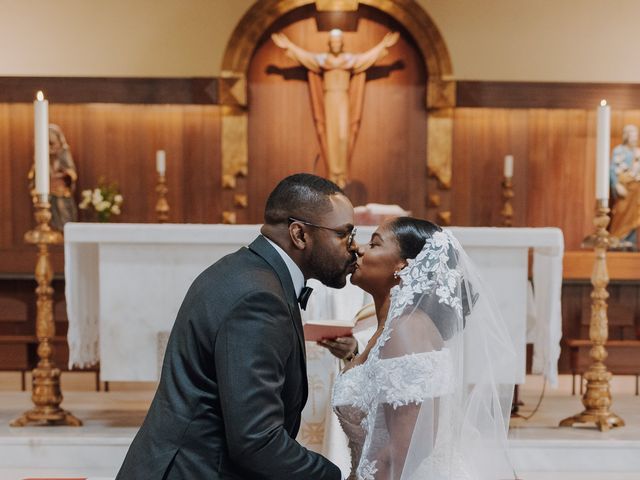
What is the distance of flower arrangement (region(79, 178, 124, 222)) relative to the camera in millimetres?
8250

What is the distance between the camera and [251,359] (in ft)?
6.88

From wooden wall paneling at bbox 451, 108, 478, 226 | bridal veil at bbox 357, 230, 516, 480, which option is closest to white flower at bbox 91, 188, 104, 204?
wooden wall paneling at bbox 451, 108, 478, 226

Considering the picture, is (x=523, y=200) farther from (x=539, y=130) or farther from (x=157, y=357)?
(x=157, y=357)

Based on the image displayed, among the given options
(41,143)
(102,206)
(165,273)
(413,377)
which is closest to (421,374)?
(413,377)

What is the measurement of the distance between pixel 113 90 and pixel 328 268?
6661 millimetres

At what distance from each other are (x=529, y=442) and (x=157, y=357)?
220cm

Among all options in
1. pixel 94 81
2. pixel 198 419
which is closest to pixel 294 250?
pixel 198 419

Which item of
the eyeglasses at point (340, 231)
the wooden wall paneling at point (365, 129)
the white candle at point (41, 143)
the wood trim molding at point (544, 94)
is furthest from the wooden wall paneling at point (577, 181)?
the eyeglasses at point (340, 231)

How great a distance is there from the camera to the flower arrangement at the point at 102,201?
8.25 metres

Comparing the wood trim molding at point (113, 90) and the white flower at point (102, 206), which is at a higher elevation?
the wood trim molding at point (113, 90)

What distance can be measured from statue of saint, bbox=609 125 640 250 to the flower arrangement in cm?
482

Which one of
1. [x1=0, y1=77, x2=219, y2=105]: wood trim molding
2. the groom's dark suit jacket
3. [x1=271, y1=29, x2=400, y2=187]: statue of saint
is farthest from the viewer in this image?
[x1=0, y1=77, x2=219, y2=105]: wood trim molding

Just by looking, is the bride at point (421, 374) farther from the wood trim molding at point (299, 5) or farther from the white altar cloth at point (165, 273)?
the wood trim molding at point (299, 5)

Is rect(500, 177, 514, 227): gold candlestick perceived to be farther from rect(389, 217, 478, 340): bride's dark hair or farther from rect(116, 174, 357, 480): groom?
rect(116, 174, 357, 480): groom
